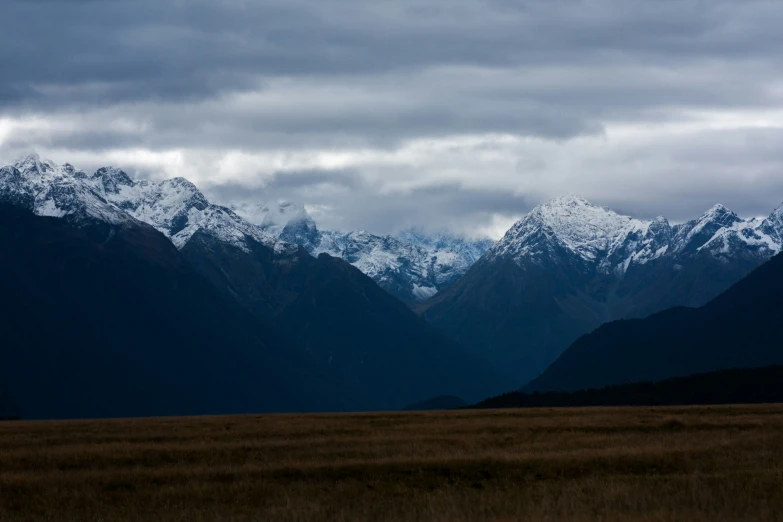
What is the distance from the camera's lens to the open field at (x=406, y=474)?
39094 mm

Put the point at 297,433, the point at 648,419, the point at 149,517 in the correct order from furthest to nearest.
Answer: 1. the point at 648,419
2. the point at 297,433
3. the point at 149,517

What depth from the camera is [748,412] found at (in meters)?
86.7

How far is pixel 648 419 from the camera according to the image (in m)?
77.6

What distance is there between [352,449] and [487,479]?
466 inches

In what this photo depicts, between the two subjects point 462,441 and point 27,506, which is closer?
point 27,506

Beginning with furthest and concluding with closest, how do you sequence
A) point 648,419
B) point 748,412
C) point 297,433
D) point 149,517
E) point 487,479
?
point 748,412 < point 648,419 < point 297,433 < point 487,479 < point 149,517

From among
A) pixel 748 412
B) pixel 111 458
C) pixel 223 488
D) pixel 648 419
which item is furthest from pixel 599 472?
pixel 748 412

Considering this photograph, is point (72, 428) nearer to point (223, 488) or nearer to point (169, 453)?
point (169, 453)

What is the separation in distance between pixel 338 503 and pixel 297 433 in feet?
93.5

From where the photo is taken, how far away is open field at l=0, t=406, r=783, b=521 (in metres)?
39.1

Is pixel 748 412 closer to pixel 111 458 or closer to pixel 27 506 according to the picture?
pixel 111 458

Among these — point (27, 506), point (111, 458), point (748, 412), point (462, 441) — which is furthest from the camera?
point (748, 412)

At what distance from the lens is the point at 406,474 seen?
1924 inches

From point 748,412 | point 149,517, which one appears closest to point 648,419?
point 748,412
